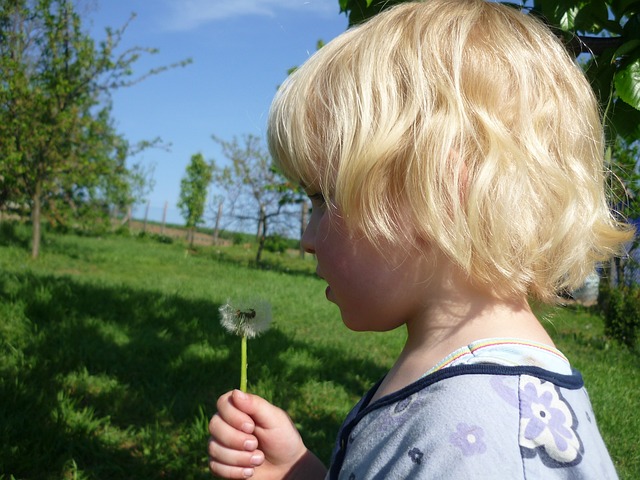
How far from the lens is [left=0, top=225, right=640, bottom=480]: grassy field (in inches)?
112

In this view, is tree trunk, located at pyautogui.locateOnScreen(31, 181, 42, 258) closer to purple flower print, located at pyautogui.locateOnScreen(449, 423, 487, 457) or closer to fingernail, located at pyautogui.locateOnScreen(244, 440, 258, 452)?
fingernail, located at pyautogui.locateOnScreen(244, 440, 258, 452)

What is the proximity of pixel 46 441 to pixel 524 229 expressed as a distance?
2.46 meters

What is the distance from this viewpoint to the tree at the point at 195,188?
2638 cm

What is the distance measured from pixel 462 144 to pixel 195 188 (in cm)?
2660

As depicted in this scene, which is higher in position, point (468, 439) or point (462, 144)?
point (462, 144)

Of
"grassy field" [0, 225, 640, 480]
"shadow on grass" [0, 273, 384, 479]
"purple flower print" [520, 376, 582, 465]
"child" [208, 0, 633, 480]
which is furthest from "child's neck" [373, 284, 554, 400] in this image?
"shadow on grass" [0, 273, 384, 479]

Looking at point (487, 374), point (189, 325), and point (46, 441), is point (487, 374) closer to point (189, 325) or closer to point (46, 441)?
point (46, 441)

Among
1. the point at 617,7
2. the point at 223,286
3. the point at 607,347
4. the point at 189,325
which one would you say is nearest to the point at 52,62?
the point at 223,286

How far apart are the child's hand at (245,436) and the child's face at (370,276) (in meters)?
0.29

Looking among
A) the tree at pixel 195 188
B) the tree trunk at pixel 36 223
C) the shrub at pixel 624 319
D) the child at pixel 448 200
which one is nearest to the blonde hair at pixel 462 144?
the child at pixel 448 200

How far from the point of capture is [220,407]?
1.25 meters

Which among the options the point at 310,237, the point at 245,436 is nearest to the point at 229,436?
the point at 245,436

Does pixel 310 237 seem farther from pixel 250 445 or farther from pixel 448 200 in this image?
pixel 250 445

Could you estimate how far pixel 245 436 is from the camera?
1.26 meters
